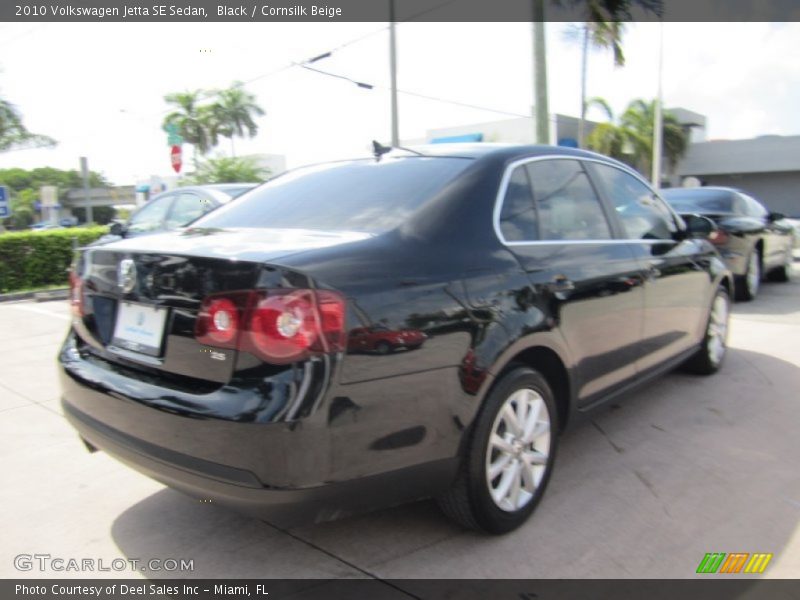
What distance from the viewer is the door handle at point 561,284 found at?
304 centimetres

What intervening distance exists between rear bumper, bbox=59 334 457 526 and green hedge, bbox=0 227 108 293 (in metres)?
12.3

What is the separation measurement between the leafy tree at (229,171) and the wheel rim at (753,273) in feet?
77.6

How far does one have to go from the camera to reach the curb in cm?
1177

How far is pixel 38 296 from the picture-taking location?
11812mm

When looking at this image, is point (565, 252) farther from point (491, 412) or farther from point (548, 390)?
point (491, 412)

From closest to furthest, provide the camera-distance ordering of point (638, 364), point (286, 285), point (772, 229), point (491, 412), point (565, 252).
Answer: point (286, 285) < point (491, 412) < point (565, 252) < point (638, 364) < point (772, 229)

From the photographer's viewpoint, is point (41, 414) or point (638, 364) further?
point (41, 414)

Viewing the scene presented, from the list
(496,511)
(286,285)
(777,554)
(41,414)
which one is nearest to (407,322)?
(286,285)

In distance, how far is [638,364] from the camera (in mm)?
3854

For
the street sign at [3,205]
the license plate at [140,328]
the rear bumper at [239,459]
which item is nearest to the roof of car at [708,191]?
the rear bumper at [239,459]

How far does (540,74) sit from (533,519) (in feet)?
38.6

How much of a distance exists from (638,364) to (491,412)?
158cm

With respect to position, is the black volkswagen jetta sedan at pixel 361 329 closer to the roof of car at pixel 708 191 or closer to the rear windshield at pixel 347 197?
the rear windshield at pixel 347 197

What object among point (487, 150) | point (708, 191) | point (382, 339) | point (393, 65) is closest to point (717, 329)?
point (487, 150)
